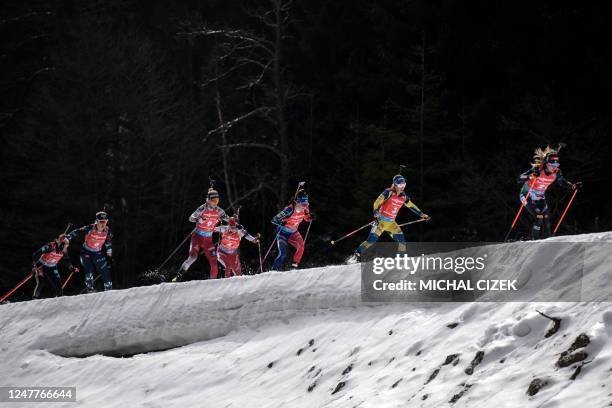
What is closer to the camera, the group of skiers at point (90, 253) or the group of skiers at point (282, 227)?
the group of skiers at point (282, 227)

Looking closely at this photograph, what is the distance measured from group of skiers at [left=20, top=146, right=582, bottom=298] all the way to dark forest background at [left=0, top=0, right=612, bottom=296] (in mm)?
9395

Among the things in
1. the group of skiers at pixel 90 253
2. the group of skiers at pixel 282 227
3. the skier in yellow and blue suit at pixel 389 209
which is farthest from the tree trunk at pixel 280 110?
the skier in yellow and blue suit at pixel 389 209

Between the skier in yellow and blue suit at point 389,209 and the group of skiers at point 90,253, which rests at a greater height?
the skier in yellow and blue suit at point 389,209

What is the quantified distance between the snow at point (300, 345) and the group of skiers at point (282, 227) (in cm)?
174

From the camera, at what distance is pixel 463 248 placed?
1147 cm

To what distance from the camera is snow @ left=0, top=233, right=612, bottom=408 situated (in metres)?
7.40

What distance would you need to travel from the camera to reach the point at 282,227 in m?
16.1

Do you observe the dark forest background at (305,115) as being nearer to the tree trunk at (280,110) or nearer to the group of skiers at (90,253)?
the tree trunk at (280,110)

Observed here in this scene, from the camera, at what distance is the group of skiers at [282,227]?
14.6 metres

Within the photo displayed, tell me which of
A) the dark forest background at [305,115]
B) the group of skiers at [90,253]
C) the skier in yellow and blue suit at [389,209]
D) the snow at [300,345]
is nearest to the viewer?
the snow at [300,345]

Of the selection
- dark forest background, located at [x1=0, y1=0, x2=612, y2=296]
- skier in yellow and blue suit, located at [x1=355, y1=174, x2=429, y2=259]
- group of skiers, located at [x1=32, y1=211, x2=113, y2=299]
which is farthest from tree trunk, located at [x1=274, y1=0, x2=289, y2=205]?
skier in yellow and blue suit, located at [x1=355, y1=174, x2=429, y2=259]

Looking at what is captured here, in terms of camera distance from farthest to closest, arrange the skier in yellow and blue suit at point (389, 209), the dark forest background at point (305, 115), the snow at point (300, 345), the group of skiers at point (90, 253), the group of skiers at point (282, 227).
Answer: the dark forest background at point (305, 115), the group of skiers at point (90, 253), the skier in yellow and blue suit at point (389, 209), the group of skiers at point (282, 227), the snow at point (300, 345)

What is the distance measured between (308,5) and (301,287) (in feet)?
88.3

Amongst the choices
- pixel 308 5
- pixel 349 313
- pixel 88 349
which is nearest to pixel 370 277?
pixel 349 313
